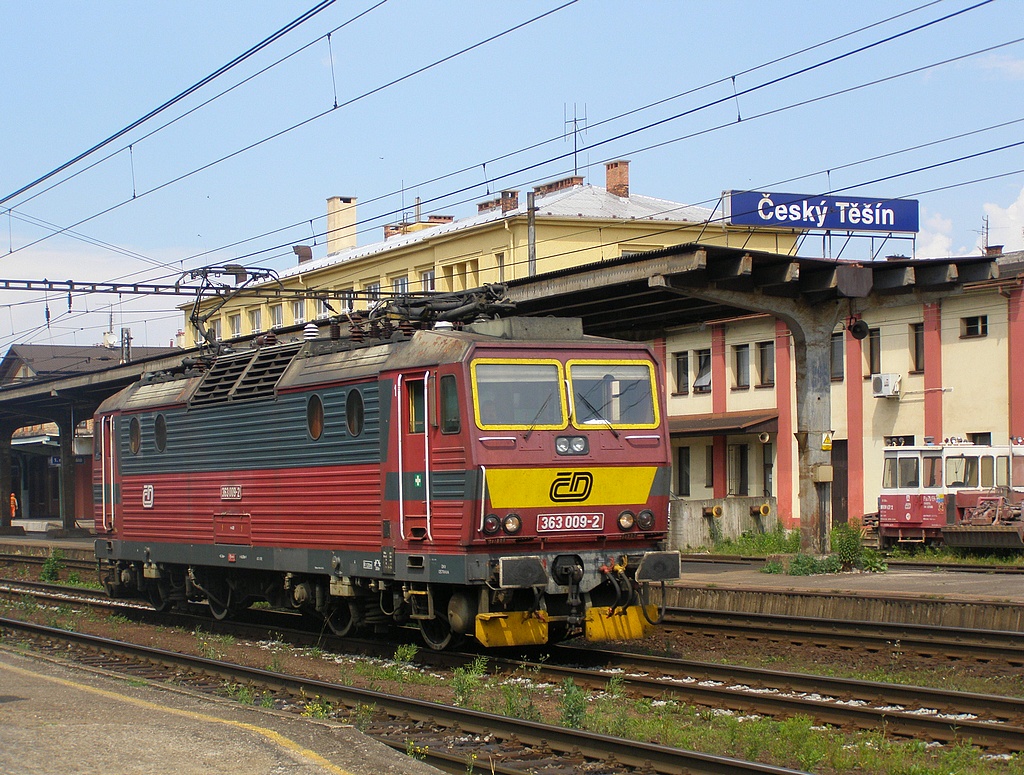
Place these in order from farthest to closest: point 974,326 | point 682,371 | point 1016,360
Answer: point 682,371 → point 974,326 → point 1016,360

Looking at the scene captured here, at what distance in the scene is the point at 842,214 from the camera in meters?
24.0

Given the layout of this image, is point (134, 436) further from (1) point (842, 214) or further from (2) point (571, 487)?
(1) point (842, 214)

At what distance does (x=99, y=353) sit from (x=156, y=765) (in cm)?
7387

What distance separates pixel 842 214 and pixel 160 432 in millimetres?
12915

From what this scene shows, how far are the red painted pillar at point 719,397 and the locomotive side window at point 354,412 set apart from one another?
26.5 meters

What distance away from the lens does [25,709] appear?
10172 mm

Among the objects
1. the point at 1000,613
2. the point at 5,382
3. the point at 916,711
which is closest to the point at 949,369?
the point at 1000,613

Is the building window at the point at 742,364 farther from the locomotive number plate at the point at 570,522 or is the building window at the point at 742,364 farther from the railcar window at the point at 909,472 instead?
the locomotive number plate at the point at 570,522

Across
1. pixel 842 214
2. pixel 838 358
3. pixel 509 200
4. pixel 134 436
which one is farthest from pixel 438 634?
pixel 509 200

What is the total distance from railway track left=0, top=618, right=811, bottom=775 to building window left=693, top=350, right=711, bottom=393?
2837 centimetres

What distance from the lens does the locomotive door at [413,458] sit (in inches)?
513

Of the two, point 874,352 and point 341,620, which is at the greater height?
point 874,352

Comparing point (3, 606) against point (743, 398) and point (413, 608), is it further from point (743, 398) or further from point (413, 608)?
point (743, 398)

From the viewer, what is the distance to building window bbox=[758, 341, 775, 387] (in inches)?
1494
